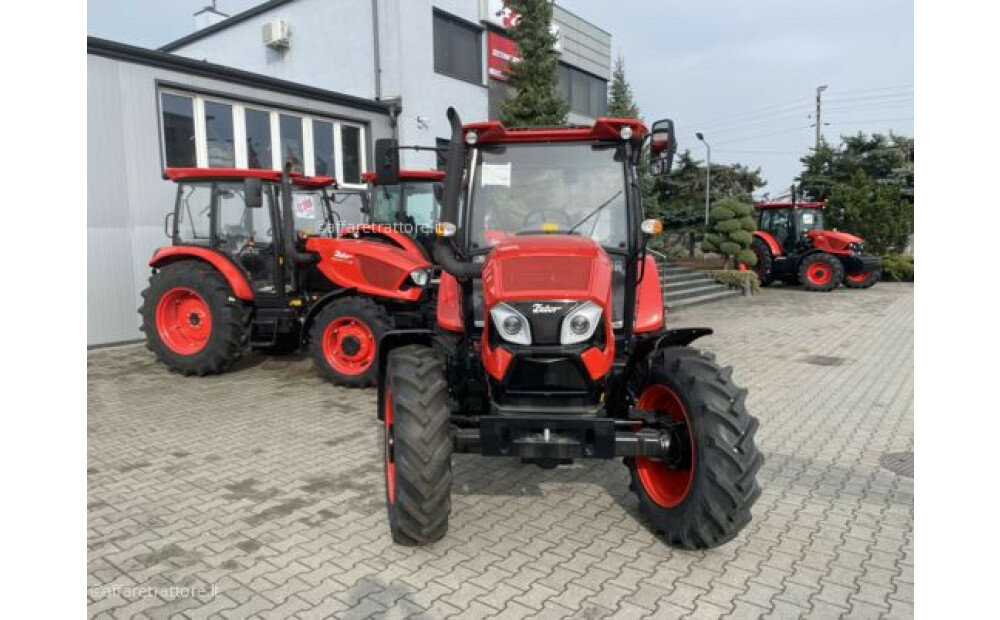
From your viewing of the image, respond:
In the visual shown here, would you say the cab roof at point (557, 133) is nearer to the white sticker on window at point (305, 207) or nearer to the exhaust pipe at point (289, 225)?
the exhaust pipe at point (289, 225)

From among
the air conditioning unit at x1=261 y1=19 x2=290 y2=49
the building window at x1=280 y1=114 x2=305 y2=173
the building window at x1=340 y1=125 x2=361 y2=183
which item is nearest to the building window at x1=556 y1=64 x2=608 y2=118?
the air conditioning unit at x1=261 y1=19 x2=290 y2=49

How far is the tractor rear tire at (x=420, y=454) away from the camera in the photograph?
3055mm

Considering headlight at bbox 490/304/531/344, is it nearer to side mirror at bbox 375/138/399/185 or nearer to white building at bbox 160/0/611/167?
side mirror at bbox 375/138/399/185

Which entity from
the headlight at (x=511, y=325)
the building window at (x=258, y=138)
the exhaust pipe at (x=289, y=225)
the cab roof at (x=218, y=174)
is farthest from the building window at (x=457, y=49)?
the headlight at (x=511, y=325)

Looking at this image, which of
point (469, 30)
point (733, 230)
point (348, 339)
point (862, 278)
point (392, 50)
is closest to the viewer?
point (348, 339)

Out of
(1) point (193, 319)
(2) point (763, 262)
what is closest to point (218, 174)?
(1) point (193, 319)

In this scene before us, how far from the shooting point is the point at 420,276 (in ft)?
21.4

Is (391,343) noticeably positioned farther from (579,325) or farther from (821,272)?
(821,272)

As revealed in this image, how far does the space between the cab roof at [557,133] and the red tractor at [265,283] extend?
2877 mm

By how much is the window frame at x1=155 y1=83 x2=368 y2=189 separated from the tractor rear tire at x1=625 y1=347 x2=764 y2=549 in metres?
7.56

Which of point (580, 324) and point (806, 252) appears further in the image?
point (806, 252)

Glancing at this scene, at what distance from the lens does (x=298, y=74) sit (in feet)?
46.7

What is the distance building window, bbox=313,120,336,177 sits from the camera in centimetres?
1155

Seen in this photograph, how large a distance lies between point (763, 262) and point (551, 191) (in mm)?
14594
